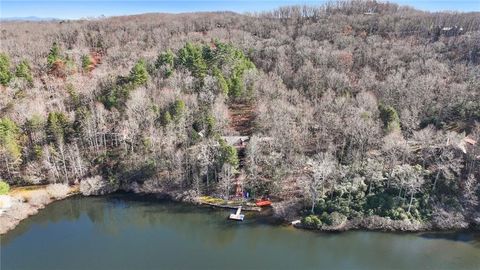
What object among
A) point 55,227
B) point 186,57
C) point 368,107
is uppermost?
point 186,57

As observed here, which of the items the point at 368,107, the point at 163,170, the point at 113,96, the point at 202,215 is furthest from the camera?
the point at 113,96

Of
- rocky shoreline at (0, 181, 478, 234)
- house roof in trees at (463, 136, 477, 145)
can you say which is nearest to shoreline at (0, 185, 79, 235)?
rocky shoreline at (0, 181, 478, 234)

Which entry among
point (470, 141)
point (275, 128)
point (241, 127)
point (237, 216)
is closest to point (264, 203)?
point (237, 216)

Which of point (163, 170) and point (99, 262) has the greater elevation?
point (163, 170)

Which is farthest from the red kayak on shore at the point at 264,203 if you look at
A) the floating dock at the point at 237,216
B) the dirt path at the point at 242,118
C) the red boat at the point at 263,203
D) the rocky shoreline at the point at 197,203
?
the dirt path at the point at 242,118

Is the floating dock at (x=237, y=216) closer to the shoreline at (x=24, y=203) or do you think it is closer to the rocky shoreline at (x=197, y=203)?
the rocky shoreline at (x=197, y=203)

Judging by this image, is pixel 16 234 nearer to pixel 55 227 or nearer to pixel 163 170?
pixel 55 227

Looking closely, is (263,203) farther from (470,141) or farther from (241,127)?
(470,141)

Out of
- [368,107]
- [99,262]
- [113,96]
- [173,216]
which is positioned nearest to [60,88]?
[113,96]
